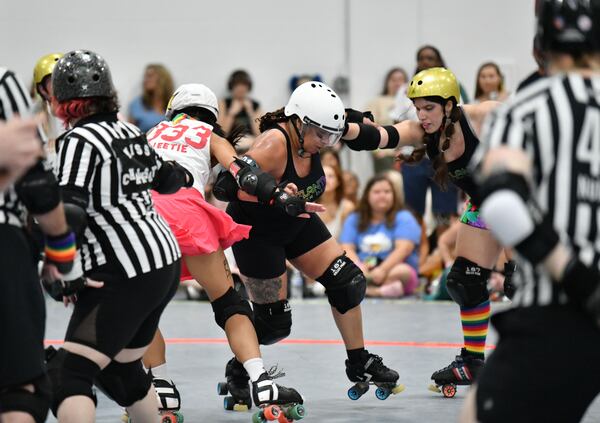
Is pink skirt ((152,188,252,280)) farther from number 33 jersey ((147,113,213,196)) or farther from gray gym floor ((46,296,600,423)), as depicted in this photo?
gray gym floor ((46,296,600,423))

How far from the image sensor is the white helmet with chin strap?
15.6 ft

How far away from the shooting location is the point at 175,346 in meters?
6.55

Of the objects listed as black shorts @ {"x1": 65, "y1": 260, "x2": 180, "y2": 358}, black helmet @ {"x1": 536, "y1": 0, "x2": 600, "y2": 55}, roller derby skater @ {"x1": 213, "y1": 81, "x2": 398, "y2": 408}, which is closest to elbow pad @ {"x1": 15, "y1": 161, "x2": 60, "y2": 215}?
black shorts @ {"x1": 65, "y1": 260, "x2": 180, "y2": 358}

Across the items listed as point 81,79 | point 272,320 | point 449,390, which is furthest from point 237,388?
point 81,79

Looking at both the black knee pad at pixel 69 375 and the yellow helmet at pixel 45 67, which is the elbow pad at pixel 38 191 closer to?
the black knee pad at pixel 69 375

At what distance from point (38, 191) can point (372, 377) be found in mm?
2484

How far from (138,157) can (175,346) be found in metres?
3.14

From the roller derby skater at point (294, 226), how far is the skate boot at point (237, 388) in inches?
7.1

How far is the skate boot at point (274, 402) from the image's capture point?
4520mm

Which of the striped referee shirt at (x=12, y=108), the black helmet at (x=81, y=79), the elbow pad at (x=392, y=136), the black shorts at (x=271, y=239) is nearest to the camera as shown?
the striped referee shirt at (x=12, y=108)

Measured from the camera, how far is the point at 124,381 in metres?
3.71

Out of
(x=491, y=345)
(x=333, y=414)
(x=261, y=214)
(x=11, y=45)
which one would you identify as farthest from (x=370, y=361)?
(x=11, y=45)

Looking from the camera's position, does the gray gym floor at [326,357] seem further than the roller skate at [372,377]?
No

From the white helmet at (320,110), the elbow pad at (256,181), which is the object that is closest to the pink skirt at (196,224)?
the elbow pad at (256,181)
